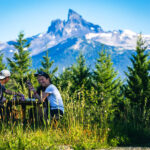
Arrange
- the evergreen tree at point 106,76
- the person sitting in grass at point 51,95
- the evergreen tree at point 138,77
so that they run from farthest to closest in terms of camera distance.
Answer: the evergreen tree at point 106,76 < the evergreen tree at point 138,77 < the person sitting in grass at point 51,95

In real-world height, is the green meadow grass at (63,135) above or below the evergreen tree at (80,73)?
below

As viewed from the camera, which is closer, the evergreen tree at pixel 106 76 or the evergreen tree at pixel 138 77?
the evergreen tree at pixel 138 77

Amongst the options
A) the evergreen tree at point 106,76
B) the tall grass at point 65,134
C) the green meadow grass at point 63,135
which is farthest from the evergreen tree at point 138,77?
the green meadow grass at point 63,135

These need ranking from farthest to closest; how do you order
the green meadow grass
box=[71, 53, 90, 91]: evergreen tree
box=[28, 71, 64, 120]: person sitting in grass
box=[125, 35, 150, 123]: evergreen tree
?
1. box=[71, 53, 90, 91]: evergreen tree
2. box=[125, 35, 150, 123]: evergreen tree
3. box=[28, 71, 64, 120]: person sitting in grass
4. the green meadow grass

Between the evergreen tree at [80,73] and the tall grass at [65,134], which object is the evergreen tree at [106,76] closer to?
the evergreen tree at [80,73]

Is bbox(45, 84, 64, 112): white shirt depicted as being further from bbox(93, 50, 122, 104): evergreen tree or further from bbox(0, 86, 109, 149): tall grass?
bbox(93, 50, 122, 104): evergreen tree

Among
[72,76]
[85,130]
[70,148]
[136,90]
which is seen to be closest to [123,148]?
[85,130]

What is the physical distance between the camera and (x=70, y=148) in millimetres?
3781

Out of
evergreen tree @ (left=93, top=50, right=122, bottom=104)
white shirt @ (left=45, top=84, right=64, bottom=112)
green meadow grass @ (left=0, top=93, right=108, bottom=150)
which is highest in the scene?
evergreen tree @ (left=93, top=50, right=122, bottom=104)

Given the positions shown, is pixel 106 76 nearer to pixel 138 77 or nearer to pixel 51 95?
pixel 138 77

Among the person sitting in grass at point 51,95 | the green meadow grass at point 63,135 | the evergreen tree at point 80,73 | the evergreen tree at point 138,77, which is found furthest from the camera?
the evergreen tree at point 80,73

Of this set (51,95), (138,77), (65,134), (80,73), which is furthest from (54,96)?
(80,73)

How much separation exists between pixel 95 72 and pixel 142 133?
14118mm

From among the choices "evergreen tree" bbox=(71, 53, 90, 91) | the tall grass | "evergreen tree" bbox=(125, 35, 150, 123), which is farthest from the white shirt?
"evergreen tree" bbox=(71, 53, 90, 91)
